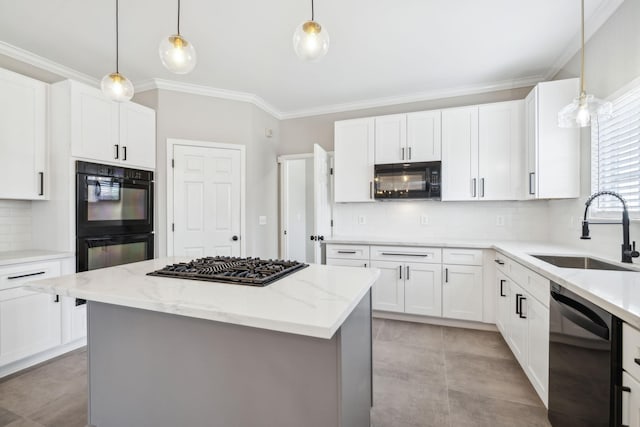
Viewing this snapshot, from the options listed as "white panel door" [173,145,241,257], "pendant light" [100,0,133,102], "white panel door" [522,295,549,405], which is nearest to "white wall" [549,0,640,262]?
"white panel door" [522,295,549,405]

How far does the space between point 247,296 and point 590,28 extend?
322 centimetres

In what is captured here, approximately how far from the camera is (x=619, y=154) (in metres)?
2.09

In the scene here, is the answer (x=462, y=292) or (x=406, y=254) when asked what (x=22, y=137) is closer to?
(x=406, y=254)

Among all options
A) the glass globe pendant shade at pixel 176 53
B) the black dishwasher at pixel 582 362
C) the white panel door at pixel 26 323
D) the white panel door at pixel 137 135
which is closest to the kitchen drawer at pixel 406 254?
the black dishwasher at pixel 582 362

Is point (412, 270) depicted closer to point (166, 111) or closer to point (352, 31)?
point (352, 31)

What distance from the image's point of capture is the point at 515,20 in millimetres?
2311

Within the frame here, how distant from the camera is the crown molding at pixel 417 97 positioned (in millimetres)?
3333

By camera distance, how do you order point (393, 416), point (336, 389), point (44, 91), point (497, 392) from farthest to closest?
point (44, 91), point (497, 392), point (393, 416), point (336, 389)

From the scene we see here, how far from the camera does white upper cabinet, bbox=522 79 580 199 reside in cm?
258

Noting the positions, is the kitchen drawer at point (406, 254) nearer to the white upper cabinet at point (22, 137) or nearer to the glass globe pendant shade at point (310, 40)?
the glass globe pendant shade at point (310, 40)

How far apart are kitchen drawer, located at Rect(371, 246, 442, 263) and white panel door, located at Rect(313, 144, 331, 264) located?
0.64 m

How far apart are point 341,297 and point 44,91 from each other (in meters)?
3.32

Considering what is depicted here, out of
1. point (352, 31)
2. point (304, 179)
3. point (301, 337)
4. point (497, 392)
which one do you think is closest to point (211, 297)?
point (301, 337)

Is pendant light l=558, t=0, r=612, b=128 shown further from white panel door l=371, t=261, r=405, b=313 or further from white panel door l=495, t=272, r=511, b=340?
white panel door l=371, t=261, r=405, b=313
